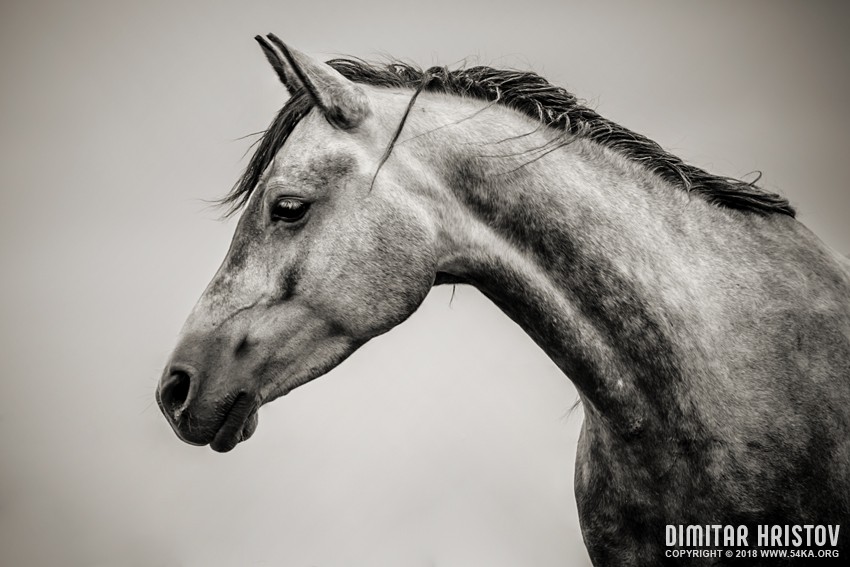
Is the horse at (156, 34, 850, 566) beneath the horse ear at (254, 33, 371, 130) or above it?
beneath

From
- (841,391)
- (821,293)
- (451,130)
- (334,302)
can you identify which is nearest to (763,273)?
(821,293)

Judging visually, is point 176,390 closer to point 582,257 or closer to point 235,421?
point 235,421

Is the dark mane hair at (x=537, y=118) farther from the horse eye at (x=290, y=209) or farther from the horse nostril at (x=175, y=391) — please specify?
the horse nostril at (x=175, y=391)

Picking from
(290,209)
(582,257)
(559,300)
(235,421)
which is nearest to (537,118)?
(582,257)

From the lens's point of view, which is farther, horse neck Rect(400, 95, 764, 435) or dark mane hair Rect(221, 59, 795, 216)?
dark mane hair Rect(221, 59, 795, 216)

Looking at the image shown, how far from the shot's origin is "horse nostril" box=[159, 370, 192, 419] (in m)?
2.04

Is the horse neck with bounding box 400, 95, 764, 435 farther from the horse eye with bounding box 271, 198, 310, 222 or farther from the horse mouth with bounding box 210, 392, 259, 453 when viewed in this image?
the horse mouth with bounding box 210, 392, 259, 453

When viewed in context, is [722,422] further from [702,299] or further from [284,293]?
[284,293]

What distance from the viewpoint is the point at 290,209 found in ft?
6.80

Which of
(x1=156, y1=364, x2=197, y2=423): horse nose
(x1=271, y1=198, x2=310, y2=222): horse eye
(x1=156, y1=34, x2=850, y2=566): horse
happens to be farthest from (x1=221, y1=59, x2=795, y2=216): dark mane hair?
(x1=156, y1=364, x2=197, y2=423): horse nose

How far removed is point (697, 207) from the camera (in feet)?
7.38

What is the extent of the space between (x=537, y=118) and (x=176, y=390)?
1311mm

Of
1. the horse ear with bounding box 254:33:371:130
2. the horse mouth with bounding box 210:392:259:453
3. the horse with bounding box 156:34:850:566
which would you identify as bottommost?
the horse mouth with bounding box 210:392:259:453

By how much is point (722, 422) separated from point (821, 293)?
0.55 m
